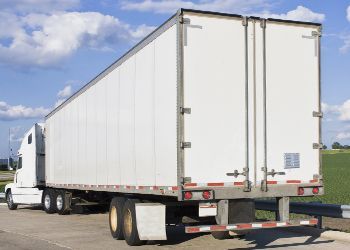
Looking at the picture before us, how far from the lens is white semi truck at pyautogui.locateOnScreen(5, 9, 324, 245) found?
999 cm

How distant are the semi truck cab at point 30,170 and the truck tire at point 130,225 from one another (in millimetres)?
11584

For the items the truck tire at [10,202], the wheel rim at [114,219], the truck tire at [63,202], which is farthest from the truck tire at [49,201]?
the wheel rim at [114,219]

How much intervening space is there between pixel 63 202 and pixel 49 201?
1705 millimetres

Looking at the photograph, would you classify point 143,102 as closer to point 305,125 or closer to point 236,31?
point 236,31

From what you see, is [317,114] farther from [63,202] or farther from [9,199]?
[9,199]

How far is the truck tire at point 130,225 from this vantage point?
11.5m

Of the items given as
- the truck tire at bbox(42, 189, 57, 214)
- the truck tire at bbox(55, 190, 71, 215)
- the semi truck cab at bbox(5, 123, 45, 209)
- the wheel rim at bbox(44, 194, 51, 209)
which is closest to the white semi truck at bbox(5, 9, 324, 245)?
the truck tire at bbox(55, 190, 71, 215)

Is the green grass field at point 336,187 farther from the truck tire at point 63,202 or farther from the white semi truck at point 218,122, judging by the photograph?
the white semi truck at point 218,122

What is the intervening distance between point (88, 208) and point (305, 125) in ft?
38.6

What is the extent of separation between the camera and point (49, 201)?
21688 mm

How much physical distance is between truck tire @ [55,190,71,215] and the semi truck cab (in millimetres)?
2399

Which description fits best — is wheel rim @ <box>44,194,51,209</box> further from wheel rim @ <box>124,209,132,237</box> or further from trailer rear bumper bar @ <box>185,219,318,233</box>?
trailer rear bumper bar @ <box>185,219,318,233</box>

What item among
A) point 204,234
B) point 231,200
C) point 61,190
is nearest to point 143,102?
point 231,200

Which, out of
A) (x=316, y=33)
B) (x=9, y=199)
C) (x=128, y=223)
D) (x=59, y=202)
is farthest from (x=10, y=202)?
(x=316, y=33)
